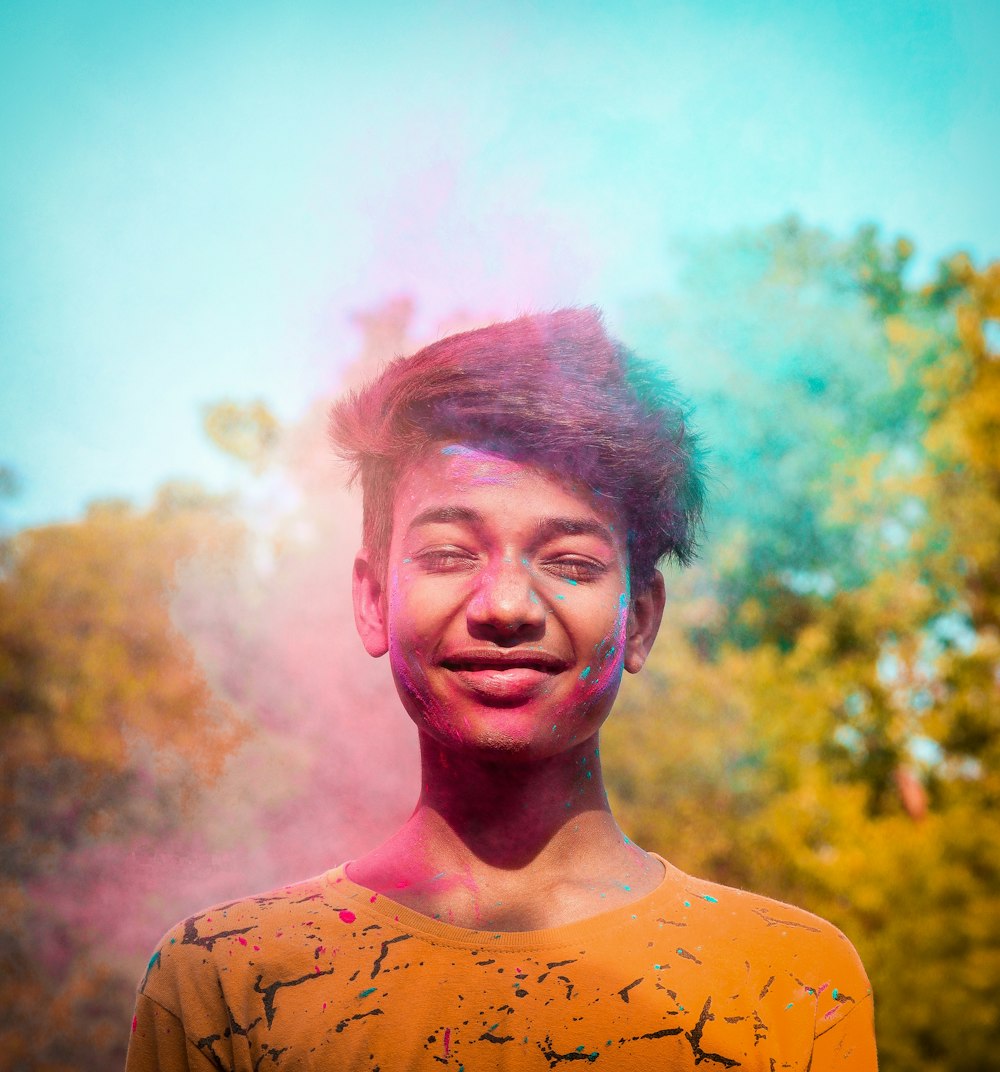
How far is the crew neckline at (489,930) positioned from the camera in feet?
4.22

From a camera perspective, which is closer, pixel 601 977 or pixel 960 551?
pixel 601 977

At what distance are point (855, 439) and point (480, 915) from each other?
6512mm

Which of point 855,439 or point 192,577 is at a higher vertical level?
point 855,439

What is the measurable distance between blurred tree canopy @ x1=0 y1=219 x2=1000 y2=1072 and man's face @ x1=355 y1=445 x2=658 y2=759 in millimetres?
1490

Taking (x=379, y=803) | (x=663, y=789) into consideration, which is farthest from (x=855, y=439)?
(x=379, y=803)

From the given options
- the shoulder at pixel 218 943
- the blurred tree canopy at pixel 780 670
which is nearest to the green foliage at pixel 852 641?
the blurred tree canopy at pixel 780 670

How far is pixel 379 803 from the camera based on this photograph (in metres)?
4.41

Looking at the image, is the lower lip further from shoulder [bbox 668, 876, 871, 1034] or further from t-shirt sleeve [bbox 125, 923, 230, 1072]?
t-shirt sleeve [bbox 125, 923, 230, 1072]

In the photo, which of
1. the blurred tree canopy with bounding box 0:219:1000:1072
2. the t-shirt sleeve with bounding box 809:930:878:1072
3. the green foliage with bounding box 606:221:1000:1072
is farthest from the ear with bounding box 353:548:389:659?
the green foliage with bounding box 606:221:1000:1072

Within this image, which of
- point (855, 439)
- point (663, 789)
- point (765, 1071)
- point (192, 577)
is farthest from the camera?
point (855, 439)

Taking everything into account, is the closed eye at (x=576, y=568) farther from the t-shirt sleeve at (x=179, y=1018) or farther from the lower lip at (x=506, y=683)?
the t-shirt sleeve at (x=179, y=1018)

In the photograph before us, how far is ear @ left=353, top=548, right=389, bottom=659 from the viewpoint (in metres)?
1.47

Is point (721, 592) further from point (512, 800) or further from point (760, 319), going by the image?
point (512, 800)

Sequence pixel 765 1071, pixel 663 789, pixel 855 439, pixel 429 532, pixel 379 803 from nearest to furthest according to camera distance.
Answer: pixel 765 1071
pixel 429 532
pixel 379 803
pixel 663 789
pixel 855 439
